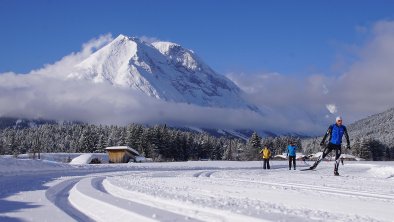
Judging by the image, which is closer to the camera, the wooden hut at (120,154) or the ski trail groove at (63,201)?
the ski trail groove at (63,201)

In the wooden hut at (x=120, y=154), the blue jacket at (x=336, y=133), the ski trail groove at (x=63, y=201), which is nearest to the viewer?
the ski trail groove at (x=63, y=201)

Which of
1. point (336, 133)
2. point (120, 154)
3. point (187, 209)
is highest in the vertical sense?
point (120, 154)

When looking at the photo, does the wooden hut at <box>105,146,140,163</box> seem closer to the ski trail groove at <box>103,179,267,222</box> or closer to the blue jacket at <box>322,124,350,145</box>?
the blue jacket at <box>322,124,350,145</box>

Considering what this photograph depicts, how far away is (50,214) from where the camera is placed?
320 inches

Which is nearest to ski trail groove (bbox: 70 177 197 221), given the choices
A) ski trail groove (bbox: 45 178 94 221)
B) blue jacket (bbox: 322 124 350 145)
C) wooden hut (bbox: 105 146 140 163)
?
ski trail groove (bbox: 45 178 94 221)

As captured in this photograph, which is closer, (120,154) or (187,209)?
Answer: (187,209)

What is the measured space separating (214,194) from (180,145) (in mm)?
101280

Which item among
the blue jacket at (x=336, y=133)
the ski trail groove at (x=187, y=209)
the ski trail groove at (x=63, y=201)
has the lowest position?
the ski trail groove at (x=63, y=201)

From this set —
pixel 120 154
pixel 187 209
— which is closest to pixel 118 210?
pixel 187 209

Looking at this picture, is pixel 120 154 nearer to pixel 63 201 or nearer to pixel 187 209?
pixel 63 201

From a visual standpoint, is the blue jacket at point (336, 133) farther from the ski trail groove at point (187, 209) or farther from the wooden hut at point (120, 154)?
the wooden hut at point (120, 154)

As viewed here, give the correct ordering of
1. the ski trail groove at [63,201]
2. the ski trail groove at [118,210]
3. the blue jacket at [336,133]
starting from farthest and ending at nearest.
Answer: the blue jacket at [336,133], the ski trail groove at [63,201], the ski trail groove at [118,210]

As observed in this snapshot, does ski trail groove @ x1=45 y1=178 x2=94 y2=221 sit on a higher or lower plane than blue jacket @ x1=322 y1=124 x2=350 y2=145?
lower


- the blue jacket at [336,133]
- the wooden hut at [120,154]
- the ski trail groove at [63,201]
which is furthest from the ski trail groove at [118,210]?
the wooden hut at [120,154]
